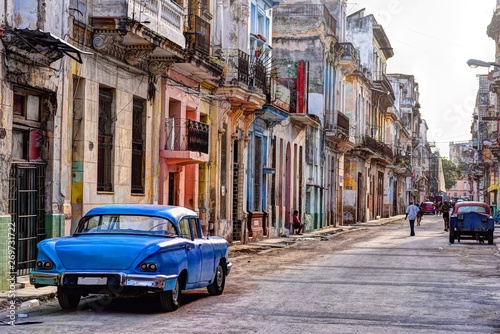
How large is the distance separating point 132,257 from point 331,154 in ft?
140

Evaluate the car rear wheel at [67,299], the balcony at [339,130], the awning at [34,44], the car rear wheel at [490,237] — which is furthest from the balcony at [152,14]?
the balcony at [339,130]

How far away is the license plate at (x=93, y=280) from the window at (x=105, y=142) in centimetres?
948

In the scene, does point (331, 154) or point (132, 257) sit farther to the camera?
point (331, 154)

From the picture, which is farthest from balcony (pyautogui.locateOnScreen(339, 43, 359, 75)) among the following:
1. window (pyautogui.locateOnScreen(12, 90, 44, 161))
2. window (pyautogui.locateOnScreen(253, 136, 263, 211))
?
window (pyautogui.locateOnScreen(12, 90, 44, 161))

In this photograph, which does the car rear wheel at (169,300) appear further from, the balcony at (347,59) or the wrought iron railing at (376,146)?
the wrought iron railing at (376,146)

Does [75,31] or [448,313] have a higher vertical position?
[75,31]

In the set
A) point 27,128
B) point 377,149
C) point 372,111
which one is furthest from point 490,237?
point 372,111

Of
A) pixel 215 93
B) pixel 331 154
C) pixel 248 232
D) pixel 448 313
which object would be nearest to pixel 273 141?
pixel 248 232

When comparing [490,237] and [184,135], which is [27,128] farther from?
[490,237]

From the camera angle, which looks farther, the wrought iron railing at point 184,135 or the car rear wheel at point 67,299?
the wrought iron railing at point 184,135

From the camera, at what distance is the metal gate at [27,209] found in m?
17.1

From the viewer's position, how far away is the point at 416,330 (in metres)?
11.4

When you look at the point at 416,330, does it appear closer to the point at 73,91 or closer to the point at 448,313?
the point at 448,313

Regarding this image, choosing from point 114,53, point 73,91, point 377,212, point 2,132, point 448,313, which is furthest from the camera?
point 377,212
